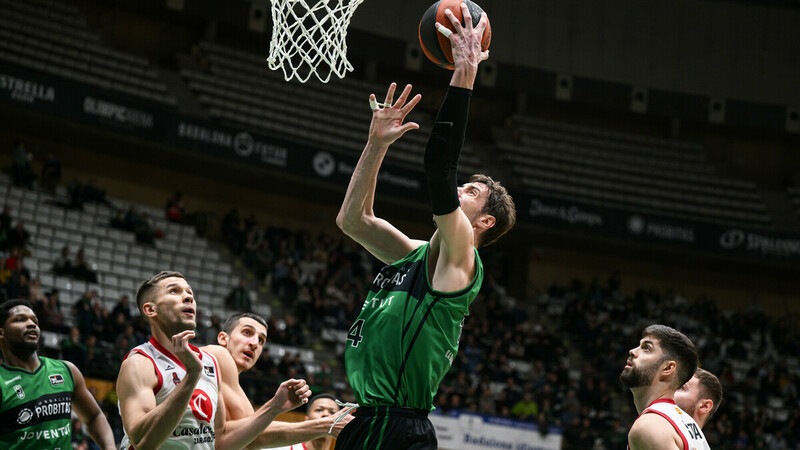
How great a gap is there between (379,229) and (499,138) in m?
21.4

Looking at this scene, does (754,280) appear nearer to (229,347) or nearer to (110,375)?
(110,375)

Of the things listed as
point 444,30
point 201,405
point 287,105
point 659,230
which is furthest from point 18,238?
point 659,230

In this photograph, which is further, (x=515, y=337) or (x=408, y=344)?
(x=515, y=337)

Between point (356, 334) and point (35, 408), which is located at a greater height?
point (356, 334)

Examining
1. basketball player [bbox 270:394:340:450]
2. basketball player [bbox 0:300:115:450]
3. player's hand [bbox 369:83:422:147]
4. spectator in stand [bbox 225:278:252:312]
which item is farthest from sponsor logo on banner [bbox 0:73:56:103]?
player's hand [bbox 369:83:422:147]

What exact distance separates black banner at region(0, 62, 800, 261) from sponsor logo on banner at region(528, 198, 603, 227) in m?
0.02

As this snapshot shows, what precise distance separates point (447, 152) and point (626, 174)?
2176 cm

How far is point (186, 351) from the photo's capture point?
3.95 m

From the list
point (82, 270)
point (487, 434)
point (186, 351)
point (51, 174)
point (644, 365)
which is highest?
point (51, 174)

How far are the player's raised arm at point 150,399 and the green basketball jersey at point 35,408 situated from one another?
3.85 ft

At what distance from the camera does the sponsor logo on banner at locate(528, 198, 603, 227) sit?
22016 mm

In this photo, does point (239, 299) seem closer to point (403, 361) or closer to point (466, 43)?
point (403, 361)

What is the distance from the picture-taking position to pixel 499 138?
24984 mm

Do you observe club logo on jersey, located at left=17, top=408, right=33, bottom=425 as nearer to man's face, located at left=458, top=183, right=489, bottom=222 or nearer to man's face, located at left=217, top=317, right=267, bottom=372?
man's face, located at left=217, top=317, right=267, bottom=372
